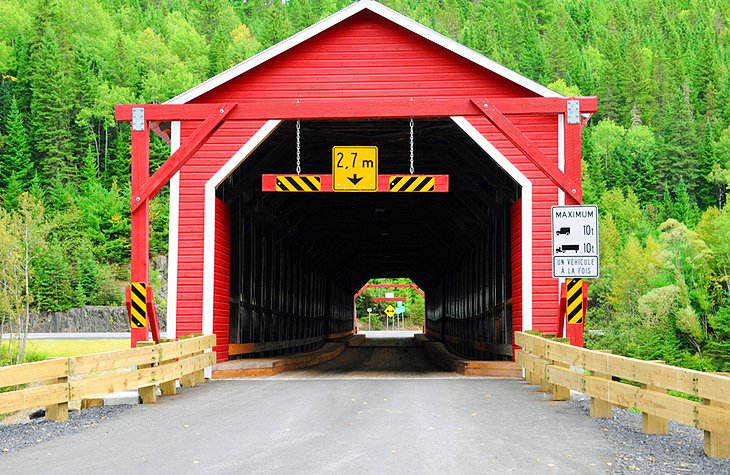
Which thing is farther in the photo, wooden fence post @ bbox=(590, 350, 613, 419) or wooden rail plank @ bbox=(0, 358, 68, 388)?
wooden fence post @ bbox=(590, 350, 613, 419)

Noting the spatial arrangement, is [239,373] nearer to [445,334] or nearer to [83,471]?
[83,471]

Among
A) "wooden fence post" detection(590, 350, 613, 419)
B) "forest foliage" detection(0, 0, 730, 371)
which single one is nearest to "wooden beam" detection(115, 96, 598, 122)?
"wooden fence post" detection(590, 350, 613, 419)

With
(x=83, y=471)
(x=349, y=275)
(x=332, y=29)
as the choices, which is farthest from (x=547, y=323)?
(x=349, y=275)

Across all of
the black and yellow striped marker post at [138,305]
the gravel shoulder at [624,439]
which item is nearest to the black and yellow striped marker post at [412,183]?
the black and yellow striped marker post at [138,305]

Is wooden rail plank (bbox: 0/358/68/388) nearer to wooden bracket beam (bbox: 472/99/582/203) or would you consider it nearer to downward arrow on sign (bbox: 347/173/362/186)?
downward arrow on sign (bbox: 347/173/362/186)

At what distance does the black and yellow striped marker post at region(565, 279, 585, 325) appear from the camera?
41.4ft

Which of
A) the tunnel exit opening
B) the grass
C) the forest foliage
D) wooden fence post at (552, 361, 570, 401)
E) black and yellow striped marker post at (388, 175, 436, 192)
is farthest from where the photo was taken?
the forest foliage

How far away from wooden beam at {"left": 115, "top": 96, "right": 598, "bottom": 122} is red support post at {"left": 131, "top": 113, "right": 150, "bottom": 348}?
1.59 ft

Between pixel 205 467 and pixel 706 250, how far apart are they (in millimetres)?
60717

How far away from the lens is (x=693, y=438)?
25.8 feet

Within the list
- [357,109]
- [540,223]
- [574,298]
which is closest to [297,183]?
[357,109]

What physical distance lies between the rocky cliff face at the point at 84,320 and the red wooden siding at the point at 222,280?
1530 inches

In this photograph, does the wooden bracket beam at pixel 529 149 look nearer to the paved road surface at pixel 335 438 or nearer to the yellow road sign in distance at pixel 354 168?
the yellow road sign in distance at pixel 354 168

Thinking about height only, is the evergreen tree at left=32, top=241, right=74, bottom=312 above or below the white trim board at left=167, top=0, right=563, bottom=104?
below
